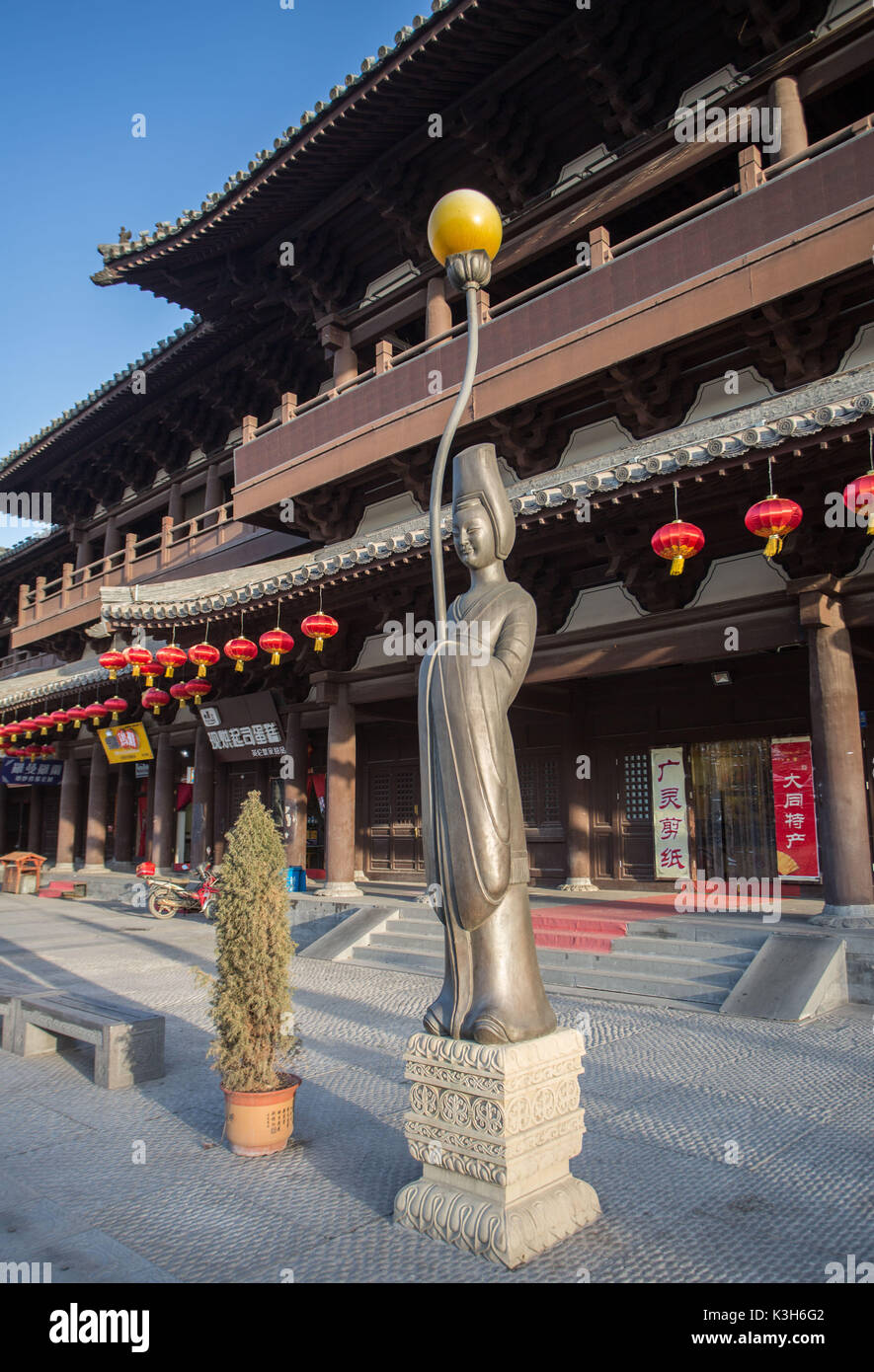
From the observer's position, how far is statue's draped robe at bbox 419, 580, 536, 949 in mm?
3195

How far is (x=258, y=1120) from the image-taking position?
397cm

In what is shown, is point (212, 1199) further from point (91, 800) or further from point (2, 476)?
point (2, 476)

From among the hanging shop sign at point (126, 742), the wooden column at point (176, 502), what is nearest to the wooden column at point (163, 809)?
the hanging shop sign at point (126, 742)

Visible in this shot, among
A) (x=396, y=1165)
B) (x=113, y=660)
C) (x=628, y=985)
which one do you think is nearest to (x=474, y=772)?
(x=396, y=1165)

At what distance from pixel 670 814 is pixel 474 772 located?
8289 millimetres

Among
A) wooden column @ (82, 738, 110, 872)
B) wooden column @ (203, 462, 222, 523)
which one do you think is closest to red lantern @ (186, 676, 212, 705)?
wooden column @ (203, 462, 222, 523)

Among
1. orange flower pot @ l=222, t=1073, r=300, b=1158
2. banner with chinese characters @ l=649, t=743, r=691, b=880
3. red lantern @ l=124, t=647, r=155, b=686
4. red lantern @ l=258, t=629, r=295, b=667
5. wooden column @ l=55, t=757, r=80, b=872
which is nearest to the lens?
orange flower pot @ l=222, t=1073, r=300, b=1158

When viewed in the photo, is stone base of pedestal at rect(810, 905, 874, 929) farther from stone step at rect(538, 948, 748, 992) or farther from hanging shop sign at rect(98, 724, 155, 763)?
hanging shop sign at rect(98, 724, 155, 763)

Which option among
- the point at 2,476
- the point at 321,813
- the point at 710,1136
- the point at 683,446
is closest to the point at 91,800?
the point at 321,813

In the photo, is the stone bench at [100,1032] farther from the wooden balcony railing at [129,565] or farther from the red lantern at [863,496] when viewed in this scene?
the wooden balcony railing at [129,565]

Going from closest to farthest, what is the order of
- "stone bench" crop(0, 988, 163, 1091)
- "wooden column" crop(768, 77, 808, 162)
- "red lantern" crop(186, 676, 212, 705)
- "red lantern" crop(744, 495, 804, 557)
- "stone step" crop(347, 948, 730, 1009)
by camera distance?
1. "stone bench" crop(0, 988, 163, 1091)
2. "red lantern" crop(744, 495, 804, 557)
3. "stone step" crop(347, 948, 730, 1009)
4. "wooden column" crop(768, 77, 808, 162)
5. "red lantern" crop(186, 676, 212, 705)

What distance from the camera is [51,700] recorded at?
18359 millimetres

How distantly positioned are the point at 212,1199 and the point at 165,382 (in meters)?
15.8

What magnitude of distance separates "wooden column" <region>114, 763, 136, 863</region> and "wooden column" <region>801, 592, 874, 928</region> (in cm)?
1647
